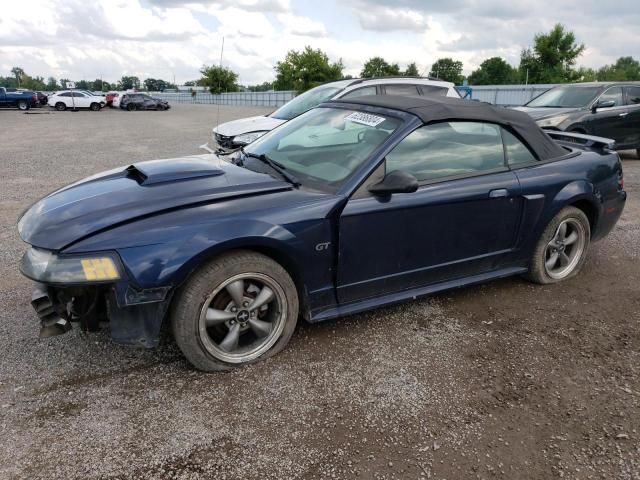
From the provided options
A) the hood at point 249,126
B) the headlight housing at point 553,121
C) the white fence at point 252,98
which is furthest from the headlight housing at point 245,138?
the white fence at point 252,98

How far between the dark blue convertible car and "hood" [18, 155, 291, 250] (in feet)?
0.04

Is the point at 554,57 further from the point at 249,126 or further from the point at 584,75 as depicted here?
the point at 249,126

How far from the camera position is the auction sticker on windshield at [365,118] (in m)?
3.49

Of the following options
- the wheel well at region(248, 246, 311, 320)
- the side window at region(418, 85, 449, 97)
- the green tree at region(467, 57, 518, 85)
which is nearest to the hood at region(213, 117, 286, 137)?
the side window at region(418, 85, 449, 97)

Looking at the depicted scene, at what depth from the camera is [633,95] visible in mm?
10164

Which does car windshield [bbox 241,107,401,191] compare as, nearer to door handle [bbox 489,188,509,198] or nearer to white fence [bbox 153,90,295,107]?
door handle [bbox 489,188,509,198]

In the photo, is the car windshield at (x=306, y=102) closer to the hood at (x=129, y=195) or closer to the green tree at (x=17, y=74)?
the hood at (x=129, y=195)

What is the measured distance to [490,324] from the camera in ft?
11.7

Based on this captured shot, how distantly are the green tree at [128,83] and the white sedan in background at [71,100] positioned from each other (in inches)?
2786

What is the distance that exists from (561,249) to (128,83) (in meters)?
118

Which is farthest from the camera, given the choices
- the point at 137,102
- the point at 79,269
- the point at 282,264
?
the point at 137,102

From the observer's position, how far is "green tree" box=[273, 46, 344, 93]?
4075 cm

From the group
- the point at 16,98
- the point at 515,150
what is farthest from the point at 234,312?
the point at 16,98

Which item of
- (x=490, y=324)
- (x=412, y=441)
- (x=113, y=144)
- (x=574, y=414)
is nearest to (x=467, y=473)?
(x=412, y=441)
